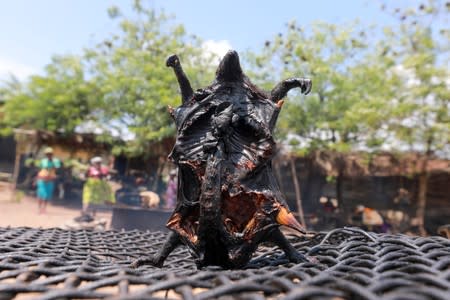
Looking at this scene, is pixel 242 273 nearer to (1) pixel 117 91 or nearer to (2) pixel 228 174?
(2) pixel 228 174

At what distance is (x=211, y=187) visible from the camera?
60.4 inches

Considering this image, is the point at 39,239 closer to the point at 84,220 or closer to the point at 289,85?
the point at 289,85

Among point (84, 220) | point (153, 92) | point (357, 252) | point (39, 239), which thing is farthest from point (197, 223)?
point (153, 92)

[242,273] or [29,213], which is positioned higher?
[242,273]

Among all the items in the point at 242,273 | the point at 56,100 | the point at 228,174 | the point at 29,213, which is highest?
the point at 56,100

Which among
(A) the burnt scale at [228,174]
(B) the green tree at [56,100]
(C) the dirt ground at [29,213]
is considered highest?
(B) the green tree at [56,100]

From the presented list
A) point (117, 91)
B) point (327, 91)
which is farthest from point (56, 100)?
point (327, 91)

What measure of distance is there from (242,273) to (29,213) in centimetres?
892

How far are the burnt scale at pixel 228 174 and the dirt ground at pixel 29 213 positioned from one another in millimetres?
5921

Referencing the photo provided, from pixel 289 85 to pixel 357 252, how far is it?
0.83 metres

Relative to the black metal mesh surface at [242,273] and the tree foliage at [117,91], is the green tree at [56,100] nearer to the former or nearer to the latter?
the tree foliage at [117,91]

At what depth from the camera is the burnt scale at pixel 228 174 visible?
1563 millimetres

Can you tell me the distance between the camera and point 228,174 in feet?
5.27

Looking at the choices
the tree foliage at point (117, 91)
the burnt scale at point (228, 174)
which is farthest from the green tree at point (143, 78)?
the burnt scale at point (228, 174)
